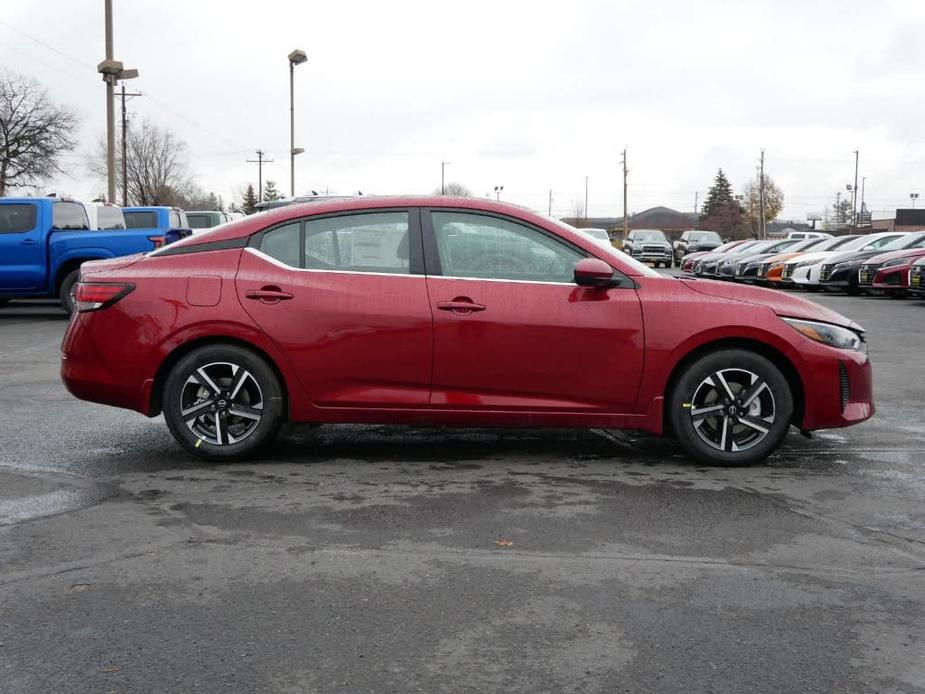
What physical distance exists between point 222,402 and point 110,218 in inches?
608

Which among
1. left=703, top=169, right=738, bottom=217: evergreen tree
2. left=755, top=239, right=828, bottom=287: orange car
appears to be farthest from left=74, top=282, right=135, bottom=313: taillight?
left=703, top=169, right=738, bottom=217: evergreen tree

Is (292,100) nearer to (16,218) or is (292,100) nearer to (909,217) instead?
(16,218)

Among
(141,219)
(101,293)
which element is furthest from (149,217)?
(101,293)

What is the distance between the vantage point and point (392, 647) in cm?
333

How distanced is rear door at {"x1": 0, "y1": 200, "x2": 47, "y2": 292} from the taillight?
1151cm

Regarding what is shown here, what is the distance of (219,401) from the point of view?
19.8 feet

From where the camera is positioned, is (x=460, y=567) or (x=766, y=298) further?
(x=766, y=298)

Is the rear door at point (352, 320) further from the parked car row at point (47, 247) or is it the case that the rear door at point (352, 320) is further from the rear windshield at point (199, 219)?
the rear windshield at point (199, 219)

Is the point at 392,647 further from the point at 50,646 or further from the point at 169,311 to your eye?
the point at 169,311

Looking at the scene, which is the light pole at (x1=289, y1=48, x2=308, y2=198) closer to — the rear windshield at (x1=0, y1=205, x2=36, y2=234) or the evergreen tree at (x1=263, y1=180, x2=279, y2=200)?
the rear windshield at (x1=0, y1=205, x2=36, y2=234)

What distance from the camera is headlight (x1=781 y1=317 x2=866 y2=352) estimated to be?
604 centimetres

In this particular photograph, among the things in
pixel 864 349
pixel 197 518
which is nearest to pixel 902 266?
pixel 864 349

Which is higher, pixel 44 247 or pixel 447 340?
pixel 44 247

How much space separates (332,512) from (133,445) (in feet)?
7.51
